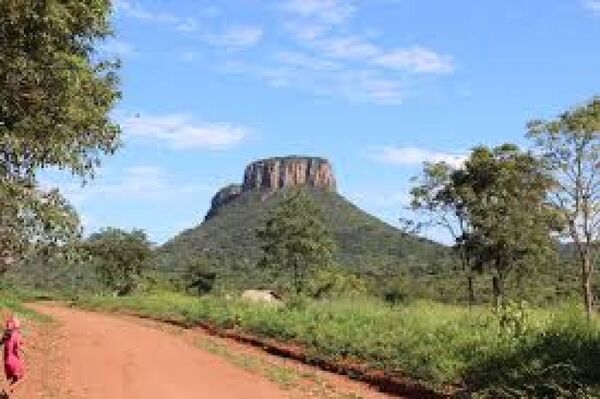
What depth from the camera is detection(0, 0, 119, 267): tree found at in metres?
17.3

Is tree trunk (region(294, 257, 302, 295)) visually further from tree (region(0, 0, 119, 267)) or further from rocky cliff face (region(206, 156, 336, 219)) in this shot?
rocky cliff face (region(206, 156, 336, 219))

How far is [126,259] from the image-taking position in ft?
270

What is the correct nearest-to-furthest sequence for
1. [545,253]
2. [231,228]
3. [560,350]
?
[560,350], [545,253], [231,228]

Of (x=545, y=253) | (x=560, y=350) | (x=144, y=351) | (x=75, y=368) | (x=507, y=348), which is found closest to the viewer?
Result: (x=560, y=350)

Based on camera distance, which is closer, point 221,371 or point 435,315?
point 221,371

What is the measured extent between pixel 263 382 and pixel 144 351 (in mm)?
6419

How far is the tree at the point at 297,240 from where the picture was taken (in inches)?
2800

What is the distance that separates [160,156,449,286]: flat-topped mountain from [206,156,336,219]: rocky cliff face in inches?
7.3

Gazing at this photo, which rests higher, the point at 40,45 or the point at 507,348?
the point at 40,45

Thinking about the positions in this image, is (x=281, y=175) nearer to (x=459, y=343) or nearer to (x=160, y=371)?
(x=160, y=371)

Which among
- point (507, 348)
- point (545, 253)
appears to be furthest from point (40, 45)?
point (545, 253)

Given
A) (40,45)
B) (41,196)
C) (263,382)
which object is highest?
(40,45)

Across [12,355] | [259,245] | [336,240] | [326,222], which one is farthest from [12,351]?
[336,240]

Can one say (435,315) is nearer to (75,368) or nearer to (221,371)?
(221,371)
